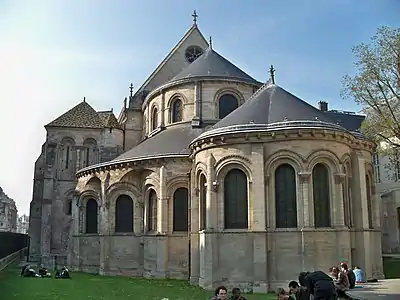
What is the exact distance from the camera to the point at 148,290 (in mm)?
18969

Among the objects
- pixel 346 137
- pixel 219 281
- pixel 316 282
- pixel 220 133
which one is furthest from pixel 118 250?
pixel 316 282

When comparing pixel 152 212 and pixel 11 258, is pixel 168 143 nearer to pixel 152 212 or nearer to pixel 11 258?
pixel 152 212

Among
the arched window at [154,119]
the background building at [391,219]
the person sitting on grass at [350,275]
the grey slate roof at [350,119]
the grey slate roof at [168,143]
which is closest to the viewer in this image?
the person sitting on grass at [350,275]

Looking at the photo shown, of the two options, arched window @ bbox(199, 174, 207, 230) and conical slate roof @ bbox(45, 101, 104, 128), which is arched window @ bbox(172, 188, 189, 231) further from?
conical slate roof @ bbox(45, 101, 104, 128)

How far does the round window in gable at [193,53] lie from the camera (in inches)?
1533

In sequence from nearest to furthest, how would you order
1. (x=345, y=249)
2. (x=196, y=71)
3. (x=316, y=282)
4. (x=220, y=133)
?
(x=316, y=282), (x=345, y=249), (x=220, y=133), (x=196, y=71)

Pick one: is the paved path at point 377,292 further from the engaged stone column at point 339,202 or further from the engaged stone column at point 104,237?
the engaged stone column at point 104,237

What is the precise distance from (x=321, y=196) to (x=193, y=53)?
76.0ft

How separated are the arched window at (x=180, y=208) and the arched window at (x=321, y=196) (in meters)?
7.63

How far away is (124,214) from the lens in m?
26.9

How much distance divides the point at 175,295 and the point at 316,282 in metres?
9.68

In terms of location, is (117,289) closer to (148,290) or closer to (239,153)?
(148,290)

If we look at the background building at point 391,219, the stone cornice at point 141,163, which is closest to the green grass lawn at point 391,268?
the background building at point 391,219

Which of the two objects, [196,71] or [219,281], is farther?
[196,71]
